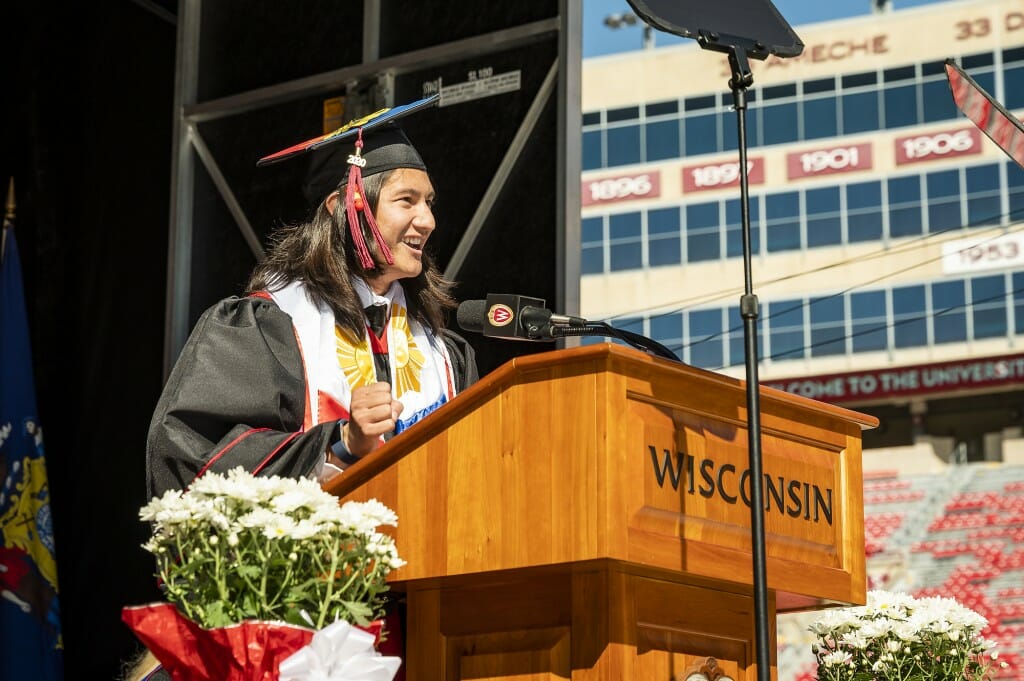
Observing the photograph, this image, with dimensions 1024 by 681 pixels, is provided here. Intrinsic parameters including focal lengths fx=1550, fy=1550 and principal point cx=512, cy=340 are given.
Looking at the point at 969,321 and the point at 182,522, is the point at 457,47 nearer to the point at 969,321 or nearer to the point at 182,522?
the point at 182,522

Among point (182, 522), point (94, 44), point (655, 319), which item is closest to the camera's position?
point (182, 522)

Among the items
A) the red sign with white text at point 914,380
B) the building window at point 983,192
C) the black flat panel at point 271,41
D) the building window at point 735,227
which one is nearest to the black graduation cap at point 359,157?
the black flat panel at point 271,41

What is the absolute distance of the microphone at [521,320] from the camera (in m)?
2.24

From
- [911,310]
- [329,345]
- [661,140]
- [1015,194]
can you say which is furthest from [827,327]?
[329,345]

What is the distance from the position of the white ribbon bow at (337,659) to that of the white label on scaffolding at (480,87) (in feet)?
9.84

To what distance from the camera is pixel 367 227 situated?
3.05 m

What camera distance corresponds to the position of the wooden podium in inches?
79.0

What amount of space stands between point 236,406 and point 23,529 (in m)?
2.69

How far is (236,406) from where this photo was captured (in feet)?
8.48

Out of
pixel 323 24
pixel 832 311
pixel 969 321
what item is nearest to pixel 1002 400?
pixel 969 321

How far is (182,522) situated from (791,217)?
1385 inches

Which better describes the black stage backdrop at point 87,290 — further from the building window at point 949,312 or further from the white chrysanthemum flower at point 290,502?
the building window at point 949,312

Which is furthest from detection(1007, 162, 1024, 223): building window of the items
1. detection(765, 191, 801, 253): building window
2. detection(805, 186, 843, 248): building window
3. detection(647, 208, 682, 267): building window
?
detection(647, 208, 682, 267): building window

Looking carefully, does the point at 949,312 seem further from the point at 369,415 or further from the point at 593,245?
the point at 369,415
